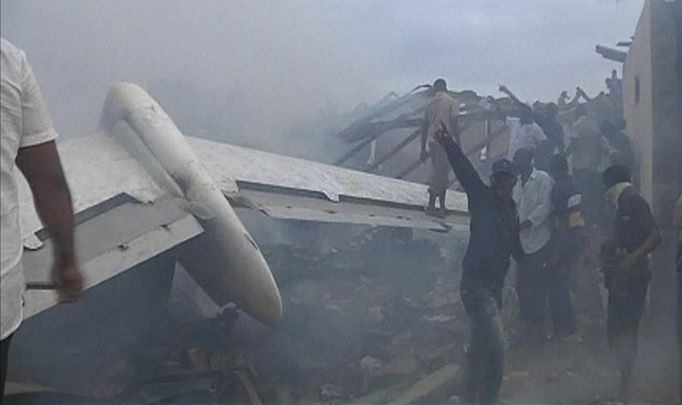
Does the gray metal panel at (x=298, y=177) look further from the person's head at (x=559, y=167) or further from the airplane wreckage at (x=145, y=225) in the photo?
the person's head at (x=559, y=167)

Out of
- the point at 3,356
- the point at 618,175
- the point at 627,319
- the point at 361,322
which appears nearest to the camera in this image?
the point at 3,356

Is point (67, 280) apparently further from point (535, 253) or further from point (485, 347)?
point (535, 253)

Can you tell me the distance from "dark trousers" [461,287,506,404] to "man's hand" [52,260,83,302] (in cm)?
295

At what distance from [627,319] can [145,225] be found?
2901 mm

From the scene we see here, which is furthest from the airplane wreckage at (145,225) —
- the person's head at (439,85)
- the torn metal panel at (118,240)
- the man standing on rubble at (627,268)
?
the man standing on rubble at (627,268)

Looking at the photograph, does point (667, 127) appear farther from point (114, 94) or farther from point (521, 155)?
point (114, 94)

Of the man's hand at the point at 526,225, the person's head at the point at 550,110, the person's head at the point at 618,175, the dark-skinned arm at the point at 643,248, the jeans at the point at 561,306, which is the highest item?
the person's head at the point at 550,110

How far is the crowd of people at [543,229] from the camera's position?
5281mm

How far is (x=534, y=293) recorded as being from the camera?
21.9ft

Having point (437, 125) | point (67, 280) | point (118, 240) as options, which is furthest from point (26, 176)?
point (437, 125)

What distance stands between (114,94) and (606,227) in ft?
14.0

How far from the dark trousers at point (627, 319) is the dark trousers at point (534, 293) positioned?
1036 mm

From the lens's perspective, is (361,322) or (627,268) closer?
(627,268)

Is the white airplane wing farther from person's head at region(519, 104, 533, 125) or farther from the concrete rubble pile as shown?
person's head at region(519, 104, 533, 125)
